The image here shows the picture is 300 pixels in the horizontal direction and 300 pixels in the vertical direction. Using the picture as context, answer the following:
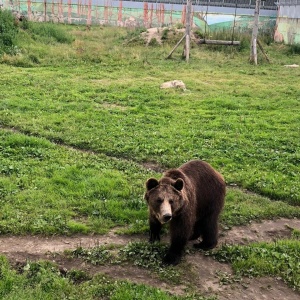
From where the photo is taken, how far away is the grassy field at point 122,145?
18.4 feet

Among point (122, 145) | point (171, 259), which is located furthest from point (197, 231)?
point (122, 145)

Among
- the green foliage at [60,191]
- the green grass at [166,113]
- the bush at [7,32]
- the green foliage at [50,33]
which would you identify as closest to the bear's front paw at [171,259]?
the green foliage at [60,191]

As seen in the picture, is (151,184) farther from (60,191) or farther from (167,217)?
(60,191)

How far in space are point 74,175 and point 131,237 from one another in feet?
6.59

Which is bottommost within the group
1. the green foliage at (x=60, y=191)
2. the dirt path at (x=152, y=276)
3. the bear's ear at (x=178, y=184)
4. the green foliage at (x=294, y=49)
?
the dirt path at (x=152, y=276)

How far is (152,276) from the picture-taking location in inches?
185

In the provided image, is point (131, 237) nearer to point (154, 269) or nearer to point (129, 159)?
point (154, 269)

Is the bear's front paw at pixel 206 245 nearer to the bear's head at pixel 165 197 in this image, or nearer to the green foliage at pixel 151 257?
the green foliage at pixel 151 257

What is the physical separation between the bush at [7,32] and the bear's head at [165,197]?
45.9 feet

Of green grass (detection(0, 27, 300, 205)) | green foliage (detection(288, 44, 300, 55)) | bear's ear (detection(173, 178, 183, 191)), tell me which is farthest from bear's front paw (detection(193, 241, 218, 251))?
green foliage (detection(288, 44, 300, 55))

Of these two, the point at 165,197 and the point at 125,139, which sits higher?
the point at 165,197

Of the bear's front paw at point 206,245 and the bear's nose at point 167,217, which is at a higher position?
the bear's nose at point 167,217

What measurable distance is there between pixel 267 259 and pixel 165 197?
4.90 feet

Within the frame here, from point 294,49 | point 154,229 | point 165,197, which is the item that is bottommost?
point 154,229
